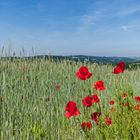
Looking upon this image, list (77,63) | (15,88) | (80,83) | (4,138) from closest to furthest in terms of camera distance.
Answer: (4,138) → (15,88) → (80,83) → (77,63)

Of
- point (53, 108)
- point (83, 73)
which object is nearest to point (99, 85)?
point (83, 73)

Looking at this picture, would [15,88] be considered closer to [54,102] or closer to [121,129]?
[54,102]

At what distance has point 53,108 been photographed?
4258 millimetres

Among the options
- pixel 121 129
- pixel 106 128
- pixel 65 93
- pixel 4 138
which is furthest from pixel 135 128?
pixel 65 93

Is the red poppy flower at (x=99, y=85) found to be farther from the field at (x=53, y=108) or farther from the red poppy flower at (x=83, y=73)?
the red poppy flower at (x=83, y=73)

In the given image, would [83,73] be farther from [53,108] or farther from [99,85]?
[53,108]

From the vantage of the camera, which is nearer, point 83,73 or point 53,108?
point 83,73

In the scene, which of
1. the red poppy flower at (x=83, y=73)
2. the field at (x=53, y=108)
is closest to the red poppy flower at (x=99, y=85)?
the field at (x=53, y=108)

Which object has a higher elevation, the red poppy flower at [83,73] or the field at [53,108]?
the red poppy flower at [83,73]

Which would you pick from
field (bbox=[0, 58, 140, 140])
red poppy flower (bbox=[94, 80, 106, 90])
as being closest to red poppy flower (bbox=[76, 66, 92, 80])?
field (bbox=[0, 58, 140, 140])

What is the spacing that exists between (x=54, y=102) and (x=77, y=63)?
3483mm

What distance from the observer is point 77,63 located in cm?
796

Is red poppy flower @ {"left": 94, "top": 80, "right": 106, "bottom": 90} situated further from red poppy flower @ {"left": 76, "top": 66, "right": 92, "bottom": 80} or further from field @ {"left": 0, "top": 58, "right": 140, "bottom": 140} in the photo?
red poppy flower @ {"left": 76, "top": 66, "right": 92, "bottom": 80}

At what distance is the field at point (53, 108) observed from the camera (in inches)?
97.7
